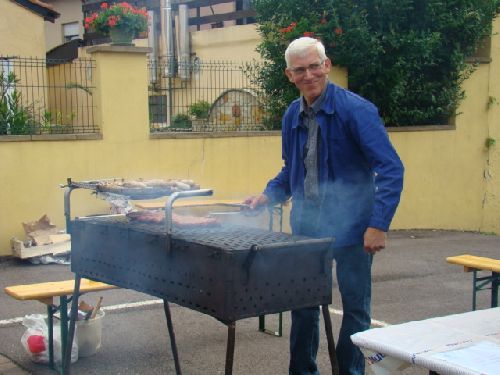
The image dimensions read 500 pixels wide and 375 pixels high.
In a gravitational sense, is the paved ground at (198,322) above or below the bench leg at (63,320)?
below

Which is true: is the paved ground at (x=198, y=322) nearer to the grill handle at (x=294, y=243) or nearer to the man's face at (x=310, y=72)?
the grill handle at (x=294, y=243)

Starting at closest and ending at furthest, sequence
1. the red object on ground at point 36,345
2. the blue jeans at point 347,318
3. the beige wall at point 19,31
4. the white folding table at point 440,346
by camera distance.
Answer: the white folding table at point 440,346 < the blue jeans at point 347,318 < the red object on ground at point 36,345 < the beige wall at point 19,31

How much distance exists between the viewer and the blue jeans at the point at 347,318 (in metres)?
3.56

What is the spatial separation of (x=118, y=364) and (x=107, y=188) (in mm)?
1600

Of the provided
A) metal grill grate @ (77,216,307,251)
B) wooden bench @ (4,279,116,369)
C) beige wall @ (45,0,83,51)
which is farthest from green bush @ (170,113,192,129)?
beige wall @ (45,0,83,51)

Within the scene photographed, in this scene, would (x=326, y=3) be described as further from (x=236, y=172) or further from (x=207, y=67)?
(x=236, y=172)

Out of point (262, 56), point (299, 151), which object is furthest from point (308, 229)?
point (262, 56)

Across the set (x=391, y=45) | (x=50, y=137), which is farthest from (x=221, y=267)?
(x=391, y=45)

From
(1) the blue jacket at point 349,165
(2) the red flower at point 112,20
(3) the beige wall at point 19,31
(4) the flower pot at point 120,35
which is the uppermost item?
(3) the beige wall at point 19,31

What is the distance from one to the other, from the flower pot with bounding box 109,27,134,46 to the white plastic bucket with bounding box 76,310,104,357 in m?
5.18

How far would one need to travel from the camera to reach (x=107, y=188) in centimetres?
370

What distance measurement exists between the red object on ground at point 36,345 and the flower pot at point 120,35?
529 centimetres

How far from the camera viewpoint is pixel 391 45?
33.2 ft

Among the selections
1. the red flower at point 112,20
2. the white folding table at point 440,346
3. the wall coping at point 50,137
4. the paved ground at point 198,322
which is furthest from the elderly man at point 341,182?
the red flower at point 112,20
